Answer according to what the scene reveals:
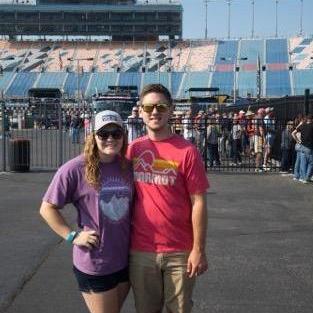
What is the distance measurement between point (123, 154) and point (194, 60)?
280 ft

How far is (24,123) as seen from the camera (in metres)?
31.7

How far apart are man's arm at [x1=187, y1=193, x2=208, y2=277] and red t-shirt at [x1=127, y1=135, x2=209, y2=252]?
0.17 ft

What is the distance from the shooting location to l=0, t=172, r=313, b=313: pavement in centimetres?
563

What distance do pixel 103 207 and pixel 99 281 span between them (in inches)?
16.3

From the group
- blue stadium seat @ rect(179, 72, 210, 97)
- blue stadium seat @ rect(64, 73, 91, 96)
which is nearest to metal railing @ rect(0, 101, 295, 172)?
blue stadium seat @ rect(179, 72, 210, 97)

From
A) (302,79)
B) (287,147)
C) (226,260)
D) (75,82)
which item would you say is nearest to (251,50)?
(302,79)

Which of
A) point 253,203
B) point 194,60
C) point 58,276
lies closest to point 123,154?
point 58,276

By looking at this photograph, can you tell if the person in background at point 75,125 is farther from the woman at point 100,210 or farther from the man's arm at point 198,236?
the man's arm at point 198,236

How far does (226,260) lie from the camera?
286 inches

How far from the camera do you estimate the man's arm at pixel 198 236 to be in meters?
3.58

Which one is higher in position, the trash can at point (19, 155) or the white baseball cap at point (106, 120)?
the white baseball cap at point (106, 120)

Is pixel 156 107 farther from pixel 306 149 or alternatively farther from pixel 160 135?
pixel 306 149

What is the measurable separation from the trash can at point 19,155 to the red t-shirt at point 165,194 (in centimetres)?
1414

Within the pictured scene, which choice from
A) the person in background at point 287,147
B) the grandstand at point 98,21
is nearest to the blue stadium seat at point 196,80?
the grandstand at point 98,21
